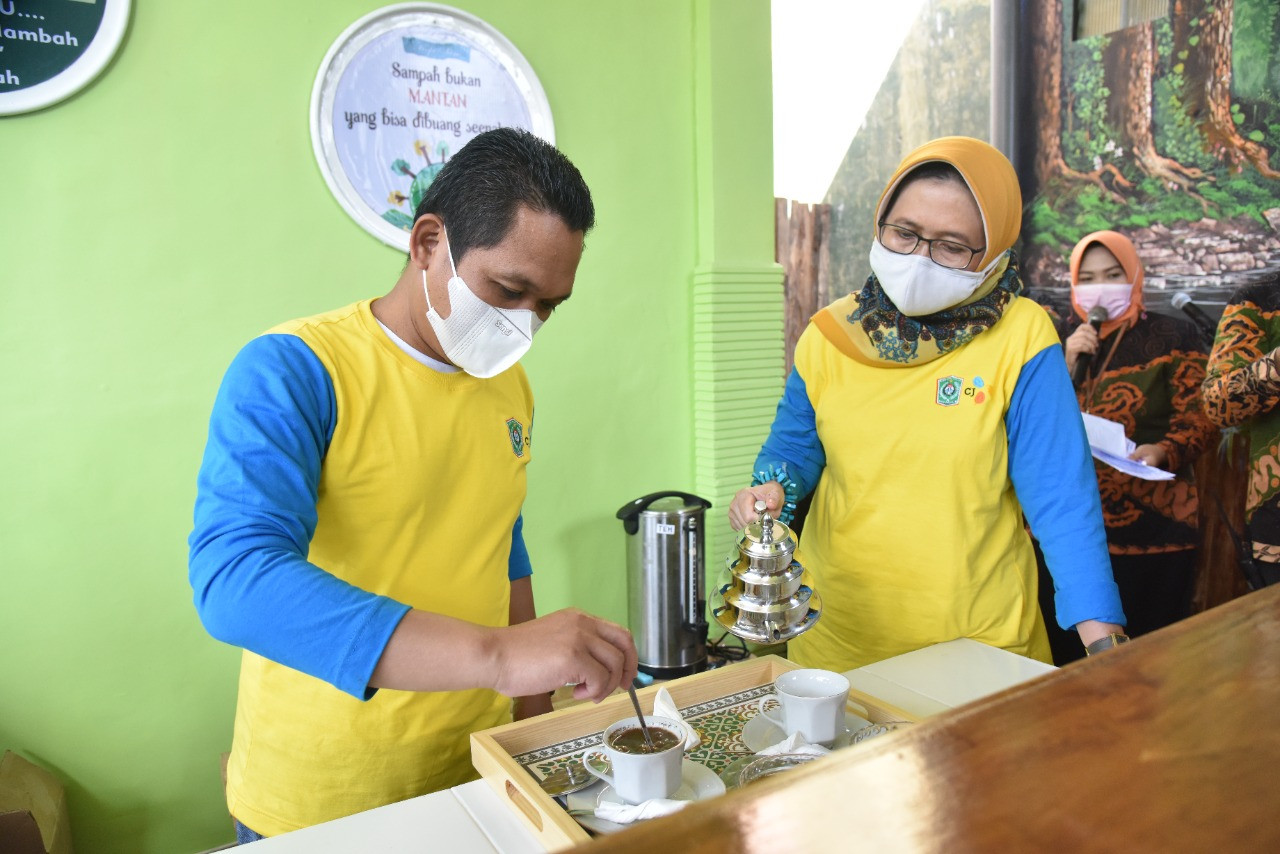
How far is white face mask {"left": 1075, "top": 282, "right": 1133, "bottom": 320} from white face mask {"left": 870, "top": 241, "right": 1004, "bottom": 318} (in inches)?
65.8

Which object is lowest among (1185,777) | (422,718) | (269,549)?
(422,718)

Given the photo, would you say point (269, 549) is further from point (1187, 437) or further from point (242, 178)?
point (1187, 437)

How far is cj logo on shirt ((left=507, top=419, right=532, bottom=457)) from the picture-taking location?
4.74 feet

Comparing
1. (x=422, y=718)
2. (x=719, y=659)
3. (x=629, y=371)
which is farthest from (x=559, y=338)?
(x=422, y=718)

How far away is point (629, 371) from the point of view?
3168mm

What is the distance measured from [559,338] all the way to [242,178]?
1.09 metres

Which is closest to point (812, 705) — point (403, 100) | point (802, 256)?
point (403, 100)

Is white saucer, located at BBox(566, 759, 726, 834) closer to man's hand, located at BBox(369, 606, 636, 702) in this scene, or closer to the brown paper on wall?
man's hand, located at BBox(369, 606, 636, 702)

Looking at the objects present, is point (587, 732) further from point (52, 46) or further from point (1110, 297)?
point (1110, 297)

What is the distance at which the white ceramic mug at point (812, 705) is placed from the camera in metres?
1.17

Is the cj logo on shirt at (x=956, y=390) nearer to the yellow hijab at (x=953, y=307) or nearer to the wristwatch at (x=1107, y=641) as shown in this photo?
the yellow hijab at (x=953, y=307)

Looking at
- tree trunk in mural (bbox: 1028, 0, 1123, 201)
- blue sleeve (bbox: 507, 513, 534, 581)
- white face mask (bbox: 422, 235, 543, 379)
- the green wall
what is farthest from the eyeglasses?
tree trunk in mural (bbox: 1028, 0, 1123, 201)

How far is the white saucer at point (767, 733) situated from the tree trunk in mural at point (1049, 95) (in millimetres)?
2898

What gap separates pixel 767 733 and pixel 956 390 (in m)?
0.84
